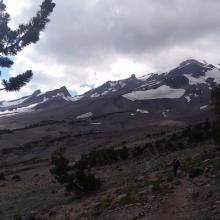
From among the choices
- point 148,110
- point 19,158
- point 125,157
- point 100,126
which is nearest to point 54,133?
point 100,126

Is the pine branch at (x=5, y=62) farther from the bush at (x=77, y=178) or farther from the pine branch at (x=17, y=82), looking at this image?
the bush at (x=77, y=178)

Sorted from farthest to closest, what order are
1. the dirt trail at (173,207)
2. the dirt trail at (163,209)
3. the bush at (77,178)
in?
the bush at (77,178), the dirt trail at (163,209), the dirt trail at (173,207)

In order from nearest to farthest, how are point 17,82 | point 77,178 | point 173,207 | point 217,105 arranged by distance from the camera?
1. point 173,207
2. point 17,82
3. point 77,178
4. point 217,105

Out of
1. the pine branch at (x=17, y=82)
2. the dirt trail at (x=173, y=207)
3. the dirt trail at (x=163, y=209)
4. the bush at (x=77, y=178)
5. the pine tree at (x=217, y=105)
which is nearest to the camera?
the dirt trail at (x=173, y=207)

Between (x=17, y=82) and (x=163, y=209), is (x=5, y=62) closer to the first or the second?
(x=17, y=82)

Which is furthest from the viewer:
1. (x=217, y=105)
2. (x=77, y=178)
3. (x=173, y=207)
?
(x=217, y=105)

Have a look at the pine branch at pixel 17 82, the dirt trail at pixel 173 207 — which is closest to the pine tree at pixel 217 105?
the dirt trail at pixel 173 207

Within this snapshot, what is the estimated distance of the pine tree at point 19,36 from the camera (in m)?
23.1

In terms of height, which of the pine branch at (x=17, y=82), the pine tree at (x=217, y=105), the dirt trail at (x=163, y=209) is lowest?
the dirt trail at (x=163, y=209)

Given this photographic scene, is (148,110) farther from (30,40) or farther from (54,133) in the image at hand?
(30,40)

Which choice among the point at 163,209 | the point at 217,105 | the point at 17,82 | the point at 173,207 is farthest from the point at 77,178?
the point at 173,207

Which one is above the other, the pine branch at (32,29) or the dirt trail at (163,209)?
the pine branch at (32,29)

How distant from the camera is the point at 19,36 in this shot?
23719 millimetres

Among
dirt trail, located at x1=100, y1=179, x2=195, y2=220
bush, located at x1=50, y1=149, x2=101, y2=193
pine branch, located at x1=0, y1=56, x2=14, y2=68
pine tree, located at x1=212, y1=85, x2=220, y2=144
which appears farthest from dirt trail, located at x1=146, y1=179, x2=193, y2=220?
pine branch, located at x1=0, y1=56, x2=14, y2=68
